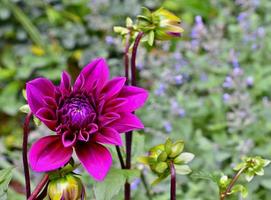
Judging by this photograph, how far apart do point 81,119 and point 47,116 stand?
0.05 meters

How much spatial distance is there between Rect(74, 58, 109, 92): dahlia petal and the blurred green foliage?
150mm

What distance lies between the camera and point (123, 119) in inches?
32.0

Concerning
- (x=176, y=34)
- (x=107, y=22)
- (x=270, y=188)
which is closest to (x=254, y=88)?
(x=270, y=188)

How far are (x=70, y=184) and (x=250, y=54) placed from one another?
1427 mm

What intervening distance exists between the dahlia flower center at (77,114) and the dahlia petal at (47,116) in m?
0.01

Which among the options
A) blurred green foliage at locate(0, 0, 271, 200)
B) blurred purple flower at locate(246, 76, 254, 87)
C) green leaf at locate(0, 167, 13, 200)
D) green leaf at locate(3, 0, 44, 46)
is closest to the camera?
green leaf at locate(0, 167, 13, 200)

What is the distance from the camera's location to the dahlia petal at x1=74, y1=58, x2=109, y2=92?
33.0 inches

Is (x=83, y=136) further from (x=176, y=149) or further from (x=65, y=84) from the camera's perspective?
(x=176, y=149)

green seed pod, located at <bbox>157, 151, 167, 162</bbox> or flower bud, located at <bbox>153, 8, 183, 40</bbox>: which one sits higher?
flower bud, located at <bbox>153, 8, 183, 40</bbox>

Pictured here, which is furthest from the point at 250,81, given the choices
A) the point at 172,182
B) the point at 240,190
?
the point at 172,182

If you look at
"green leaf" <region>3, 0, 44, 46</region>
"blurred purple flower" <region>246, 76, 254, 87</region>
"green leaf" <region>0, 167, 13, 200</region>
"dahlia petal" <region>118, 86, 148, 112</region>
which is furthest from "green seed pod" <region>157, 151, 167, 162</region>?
"green leaf" <region>3, 0, 44, 46</region>

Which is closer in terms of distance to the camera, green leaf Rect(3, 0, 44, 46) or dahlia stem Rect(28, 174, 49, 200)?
dahlia stem Rect(28, 174, 49, 200)

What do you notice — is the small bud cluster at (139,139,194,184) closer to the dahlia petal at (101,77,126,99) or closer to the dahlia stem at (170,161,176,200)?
the dahlia stem at (170,161,176,200)

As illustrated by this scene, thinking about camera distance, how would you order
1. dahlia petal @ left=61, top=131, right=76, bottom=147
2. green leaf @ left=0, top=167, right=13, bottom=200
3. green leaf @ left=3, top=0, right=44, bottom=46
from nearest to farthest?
dahlia petal @ left=61, top=131, right=76, bottom=147 < green leaf @ left=0, top=167, right=13, bottom=200 < green leaf @ left=3, top=0, right=44, bottom=46
